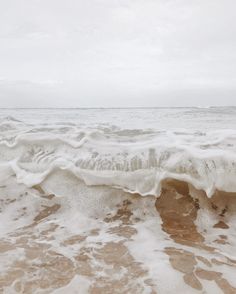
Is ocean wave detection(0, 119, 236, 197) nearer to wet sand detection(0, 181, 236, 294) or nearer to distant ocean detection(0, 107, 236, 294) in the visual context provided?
distant ocean detection(0, 107, 236, 294)

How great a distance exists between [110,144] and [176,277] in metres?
2.32

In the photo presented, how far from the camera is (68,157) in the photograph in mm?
3725

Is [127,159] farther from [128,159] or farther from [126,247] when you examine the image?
[126,247]

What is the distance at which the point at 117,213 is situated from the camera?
112 inches

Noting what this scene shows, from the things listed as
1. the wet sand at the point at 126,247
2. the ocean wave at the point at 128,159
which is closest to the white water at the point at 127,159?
the ocean wave at the point at 128,159

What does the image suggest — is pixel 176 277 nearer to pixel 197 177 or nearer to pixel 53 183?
pixel 197 177

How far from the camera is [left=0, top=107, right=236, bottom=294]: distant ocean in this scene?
174 centimetres

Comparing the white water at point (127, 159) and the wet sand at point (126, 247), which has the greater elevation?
the white water at point (127, 159)

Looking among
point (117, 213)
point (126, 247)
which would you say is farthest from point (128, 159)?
point (126, 247)

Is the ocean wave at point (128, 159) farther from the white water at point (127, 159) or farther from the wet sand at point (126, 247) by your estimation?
the wet sand at point (126, 247)

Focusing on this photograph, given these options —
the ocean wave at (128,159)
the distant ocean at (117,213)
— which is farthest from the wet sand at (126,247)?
the ocean wave at (128,159)

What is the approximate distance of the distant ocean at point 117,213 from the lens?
5.72 ft

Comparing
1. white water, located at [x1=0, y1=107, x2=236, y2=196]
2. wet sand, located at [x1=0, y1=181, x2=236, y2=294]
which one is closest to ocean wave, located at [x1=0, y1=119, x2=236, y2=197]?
white water, located at [x1=0, y1=107, x2=236, y2=196]

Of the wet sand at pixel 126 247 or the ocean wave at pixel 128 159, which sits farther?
the ocean wave at pixel 128 159
